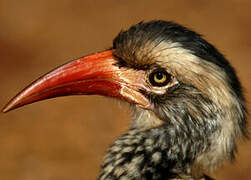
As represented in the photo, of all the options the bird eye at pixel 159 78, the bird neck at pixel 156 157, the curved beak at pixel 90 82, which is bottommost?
the bird neck at pixel 156 157

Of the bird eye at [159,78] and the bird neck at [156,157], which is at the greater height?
the bird eye at [159,78]

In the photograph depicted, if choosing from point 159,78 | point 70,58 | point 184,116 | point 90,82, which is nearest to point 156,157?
point 184,116

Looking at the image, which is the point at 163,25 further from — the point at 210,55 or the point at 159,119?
the point at 159,119

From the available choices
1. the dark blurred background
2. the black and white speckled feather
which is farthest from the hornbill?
the dark blurred background

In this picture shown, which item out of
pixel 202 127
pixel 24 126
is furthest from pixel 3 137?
pixel 202 127

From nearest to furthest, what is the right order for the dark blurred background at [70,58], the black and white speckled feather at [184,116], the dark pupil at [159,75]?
the black and white speckled feather at [184,116] < the dark pupil at [159,75] < the dark blurred background at [70,58]

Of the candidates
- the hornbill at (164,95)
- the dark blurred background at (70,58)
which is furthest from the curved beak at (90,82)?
the dark blurred background at (70,58)

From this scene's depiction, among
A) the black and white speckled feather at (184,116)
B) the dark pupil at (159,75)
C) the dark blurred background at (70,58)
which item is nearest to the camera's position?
the black and white speckled feather at (184,116)

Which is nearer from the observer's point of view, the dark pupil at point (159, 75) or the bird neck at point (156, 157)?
the bird neck at point (156, 157)

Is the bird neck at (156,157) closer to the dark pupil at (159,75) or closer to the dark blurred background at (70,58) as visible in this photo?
the dark pupil at (159,75)
